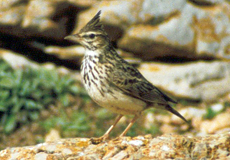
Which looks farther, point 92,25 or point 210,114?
point 210,114

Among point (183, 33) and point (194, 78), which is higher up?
point (183, 33)

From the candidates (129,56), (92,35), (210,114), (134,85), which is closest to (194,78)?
(210,114)

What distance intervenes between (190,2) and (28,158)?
5303 millimetres

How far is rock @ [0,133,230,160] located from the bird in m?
0.56

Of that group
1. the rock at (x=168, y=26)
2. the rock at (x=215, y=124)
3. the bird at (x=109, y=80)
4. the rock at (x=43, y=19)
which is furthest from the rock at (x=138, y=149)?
the rock at (x=43, y=19)

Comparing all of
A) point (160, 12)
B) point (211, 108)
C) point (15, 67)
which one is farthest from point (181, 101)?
point (15, 67)

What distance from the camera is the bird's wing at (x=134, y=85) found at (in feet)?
15.7

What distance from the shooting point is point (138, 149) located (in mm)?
3805

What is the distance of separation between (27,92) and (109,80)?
307 centimetres

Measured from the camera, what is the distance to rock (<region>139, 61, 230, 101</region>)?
812 cm

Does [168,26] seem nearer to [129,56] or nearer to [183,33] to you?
[183,33]

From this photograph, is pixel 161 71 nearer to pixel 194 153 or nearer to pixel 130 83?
pixel 130 83

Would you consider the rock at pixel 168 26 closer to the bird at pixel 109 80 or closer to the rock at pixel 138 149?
the bird at pixel 109 80

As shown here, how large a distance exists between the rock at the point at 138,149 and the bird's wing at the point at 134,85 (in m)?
0.88
